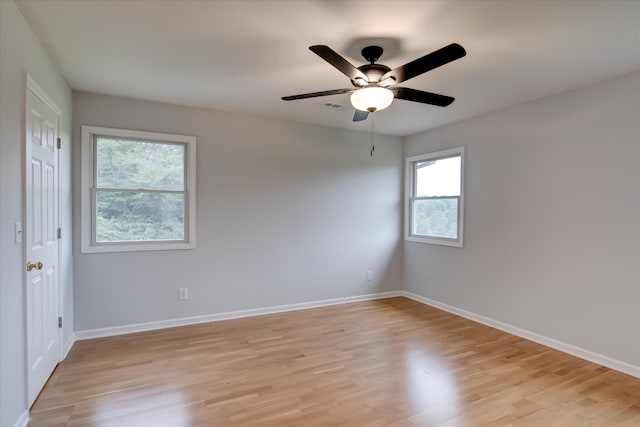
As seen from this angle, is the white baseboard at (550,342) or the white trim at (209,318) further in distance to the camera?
the white trim at (209,318)

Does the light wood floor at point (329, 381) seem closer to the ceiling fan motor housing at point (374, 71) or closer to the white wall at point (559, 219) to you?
the white wall at point (559, 219)

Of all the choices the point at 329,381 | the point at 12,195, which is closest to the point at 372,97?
the point at 329,381

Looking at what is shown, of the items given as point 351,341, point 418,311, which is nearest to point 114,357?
point 351,341

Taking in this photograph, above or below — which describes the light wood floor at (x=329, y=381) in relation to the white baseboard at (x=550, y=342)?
below

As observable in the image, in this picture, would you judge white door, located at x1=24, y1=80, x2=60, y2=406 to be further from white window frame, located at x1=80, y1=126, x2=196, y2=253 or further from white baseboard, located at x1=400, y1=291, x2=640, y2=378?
white baseboard, located at x1=400, y1=291, x2=640, y2=378

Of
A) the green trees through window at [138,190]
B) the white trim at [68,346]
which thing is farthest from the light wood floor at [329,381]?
the green trees through window at [138,190]

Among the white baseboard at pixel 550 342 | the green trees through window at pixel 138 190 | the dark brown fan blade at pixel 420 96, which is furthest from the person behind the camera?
the green trees through window at pixel 138 190

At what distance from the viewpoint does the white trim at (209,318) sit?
11.5ft

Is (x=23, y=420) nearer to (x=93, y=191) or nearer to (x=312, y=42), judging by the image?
(x=93, y=191)

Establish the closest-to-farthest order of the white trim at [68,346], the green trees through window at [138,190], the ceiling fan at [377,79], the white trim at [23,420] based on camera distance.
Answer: the white trim at [23,420]
the ceiling fan at [377,79]
the white trim at [68,346]
the green trees through window at [138,190]

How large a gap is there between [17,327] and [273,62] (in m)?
2.50

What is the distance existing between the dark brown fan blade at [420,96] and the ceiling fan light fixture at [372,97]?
6.2 inches

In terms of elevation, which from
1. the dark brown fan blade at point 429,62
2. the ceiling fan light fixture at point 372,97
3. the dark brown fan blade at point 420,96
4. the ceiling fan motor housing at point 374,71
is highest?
the ceiling fan motor housing at point 374,71

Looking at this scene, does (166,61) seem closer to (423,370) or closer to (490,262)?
(423,370)
